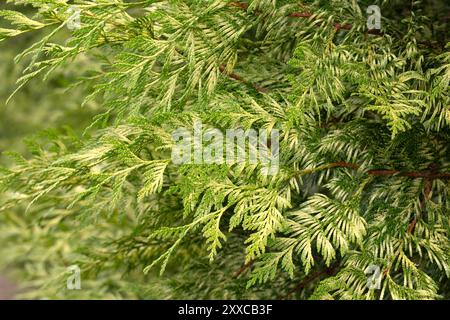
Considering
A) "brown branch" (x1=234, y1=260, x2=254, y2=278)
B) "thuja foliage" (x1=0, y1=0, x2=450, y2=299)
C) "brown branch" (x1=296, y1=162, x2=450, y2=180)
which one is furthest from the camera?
"brown branch" (x1=234, y1=260, x2=254, y2=278)

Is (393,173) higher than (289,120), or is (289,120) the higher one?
(289,120)

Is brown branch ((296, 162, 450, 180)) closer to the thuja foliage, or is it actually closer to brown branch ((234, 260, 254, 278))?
the thuja foliage

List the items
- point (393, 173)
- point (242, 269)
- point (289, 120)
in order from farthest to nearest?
point (242, 269) < point (393, 173) < point (289, 120)

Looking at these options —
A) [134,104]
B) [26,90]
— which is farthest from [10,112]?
[134,104]

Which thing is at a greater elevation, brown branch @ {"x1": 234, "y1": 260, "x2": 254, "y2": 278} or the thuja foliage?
the thuja foliage

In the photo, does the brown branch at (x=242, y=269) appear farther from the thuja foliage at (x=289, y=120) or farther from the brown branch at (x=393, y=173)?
the brown branch at (x=393, y=173)

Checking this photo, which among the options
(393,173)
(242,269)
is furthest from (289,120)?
(242,269)

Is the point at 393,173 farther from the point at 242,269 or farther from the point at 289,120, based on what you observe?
the point at 242,269

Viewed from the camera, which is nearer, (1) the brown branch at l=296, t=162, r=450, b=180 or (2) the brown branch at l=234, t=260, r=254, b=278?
(1) the brown branch at l=296, t=162, r=450, b=180

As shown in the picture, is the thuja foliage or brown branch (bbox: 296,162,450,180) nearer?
the thuja foliage

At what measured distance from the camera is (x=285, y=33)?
11.5 feet

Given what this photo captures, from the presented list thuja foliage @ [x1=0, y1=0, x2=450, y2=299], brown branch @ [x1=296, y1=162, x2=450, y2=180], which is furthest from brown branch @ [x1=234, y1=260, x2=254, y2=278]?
brown branch @ [x1=296, y1=162, x2=450, y2=180]

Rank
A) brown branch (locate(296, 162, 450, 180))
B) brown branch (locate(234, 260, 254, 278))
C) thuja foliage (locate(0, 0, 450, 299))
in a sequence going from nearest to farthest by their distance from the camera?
1. thuja foliage (locate(0, 0, 450, 299))
2. brown branch (locate(296, 162, 450, 180))
3. brown branch (locate(234, 260, 254, 278))

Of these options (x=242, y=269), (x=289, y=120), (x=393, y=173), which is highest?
(x=289, y=120)
